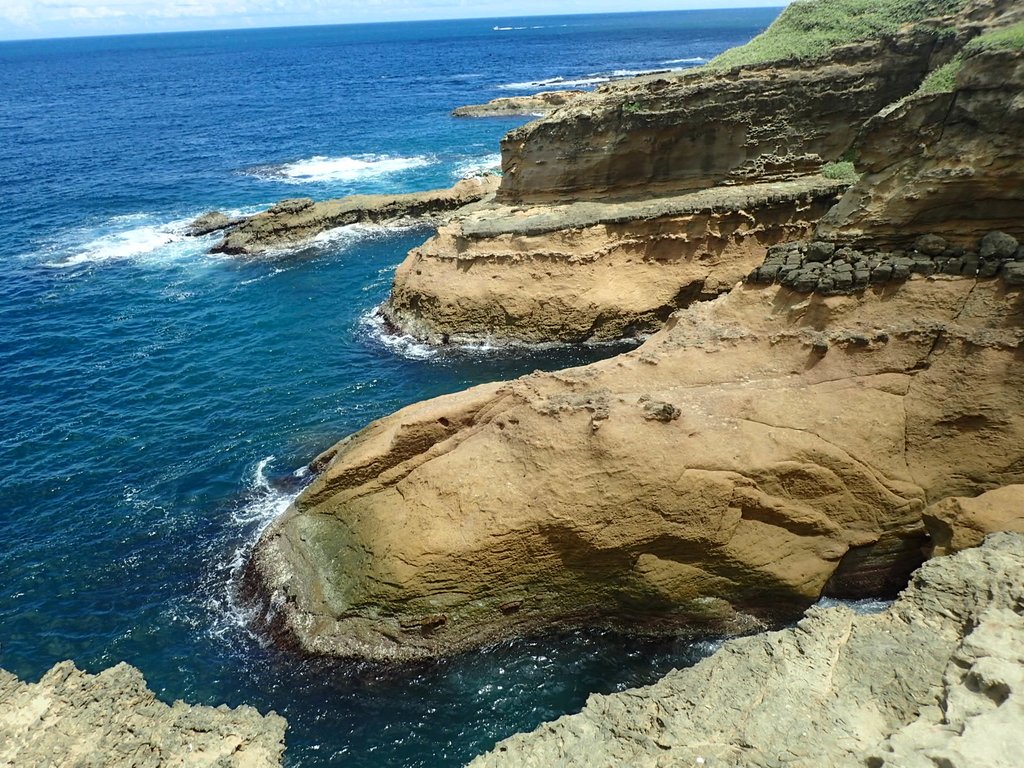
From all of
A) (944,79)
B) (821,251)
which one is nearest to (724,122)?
(944,79)

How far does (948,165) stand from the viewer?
45.6ft

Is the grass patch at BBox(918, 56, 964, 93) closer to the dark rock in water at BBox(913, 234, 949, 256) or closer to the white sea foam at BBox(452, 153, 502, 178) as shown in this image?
the dark rock in water at BBox(913, 234, 949, 256)

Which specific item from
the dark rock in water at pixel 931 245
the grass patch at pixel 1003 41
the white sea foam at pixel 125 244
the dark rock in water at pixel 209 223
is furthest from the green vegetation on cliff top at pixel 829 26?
the white sea foam at pixel 125 244

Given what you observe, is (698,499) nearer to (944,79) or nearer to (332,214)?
(944,79)

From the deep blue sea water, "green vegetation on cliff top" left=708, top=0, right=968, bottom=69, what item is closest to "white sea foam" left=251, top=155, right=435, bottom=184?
the deep blue sea water

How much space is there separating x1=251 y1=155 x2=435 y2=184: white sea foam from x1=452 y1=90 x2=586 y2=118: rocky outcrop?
22.1 metres

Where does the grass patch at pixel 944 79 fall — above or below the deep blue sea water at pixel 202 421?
above

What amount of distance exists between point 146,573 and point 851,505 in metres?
16.1

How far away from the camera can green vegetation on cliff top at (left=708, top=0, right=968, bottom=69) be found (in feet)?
88.5

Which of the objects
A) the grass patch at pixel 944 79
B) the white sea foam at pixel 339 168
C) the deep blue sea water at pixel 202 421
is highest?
the grass patch at pixel 944 79

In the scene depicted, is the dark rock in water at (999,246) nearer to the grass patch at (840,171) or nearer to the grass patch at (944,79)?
the grass patch at (944,79)

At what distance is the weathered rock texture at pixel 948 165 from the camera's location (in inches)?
520

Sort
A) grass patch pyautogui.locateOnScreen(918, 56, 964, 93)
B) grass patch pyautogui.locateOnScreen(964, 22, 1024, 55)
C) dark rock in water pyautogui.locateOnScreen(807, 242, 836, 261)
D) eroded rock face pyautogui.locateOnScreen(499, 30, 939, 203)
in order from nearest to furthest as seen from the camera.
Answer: grass patch pyautogui.locateOnScreen(964, 22, 1024, 55) → grass patch pyautogui.locateOnScreen(918, 56, 964, 93) → dark rock in water pyautogui.locateOnScreen(807, 242, 836, 261) → eroded rock face pyautogui.locateOnScreen(499, 30, 939, 203)

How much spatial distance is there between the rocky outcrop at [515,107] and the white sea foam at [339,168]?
22.1 m
